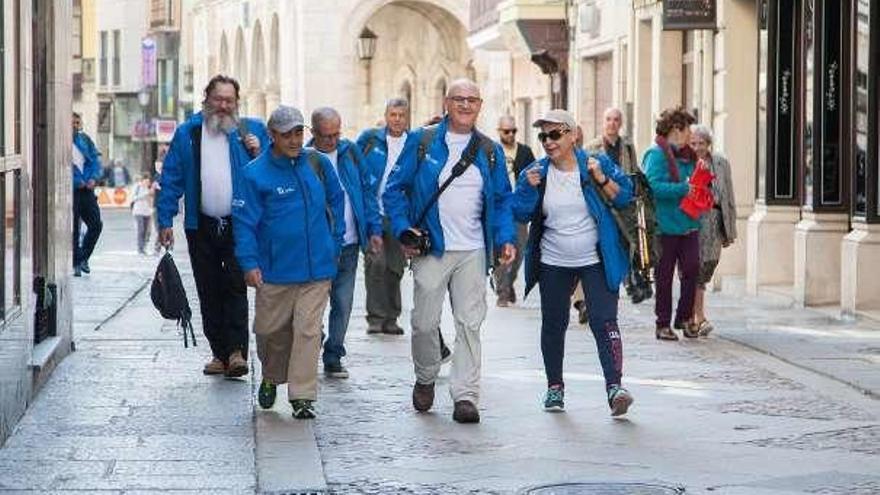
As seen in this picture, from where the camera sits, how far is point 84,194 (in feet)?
91.6

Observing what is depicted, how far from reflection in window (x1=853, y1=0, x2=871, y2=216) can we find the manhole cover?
10.4 metres

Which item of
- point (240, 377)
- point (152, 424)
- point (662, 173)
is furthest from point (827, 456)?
point (662, 173)

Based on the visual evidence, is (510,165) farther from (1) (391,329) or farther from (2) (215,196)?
(2) (215,196)

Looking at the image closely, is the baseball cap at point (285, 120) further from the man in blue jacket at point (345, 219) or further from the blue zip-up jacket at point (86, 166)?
the blue zip-up jacket at point (86, 166)

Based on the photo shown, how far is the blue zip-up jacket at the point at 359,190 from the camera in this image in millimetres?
14695

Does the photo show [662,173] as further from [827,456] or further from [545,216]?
[827,456]

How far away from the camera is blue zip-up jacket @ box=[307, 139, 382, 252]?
48.2 ft

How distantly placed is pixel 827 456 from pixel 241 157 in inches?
178

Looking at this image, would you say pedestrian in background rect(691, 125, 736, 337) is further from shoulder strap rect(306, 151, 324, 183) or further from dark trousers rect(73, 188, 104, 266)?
dark trousers rect(73, 188, 104, 266)

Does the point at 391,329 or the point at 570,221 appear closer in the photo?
the point at 570,221

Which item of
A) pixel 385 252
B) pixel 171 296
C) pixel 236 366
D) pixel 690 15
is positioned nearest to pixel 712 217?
pixel 385 252

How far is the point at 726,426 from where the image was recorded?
12727mm

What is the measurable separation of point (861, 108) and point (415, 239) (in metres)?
8.69

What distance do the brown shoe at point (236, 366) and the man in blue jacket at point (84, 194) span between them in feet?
40.4
